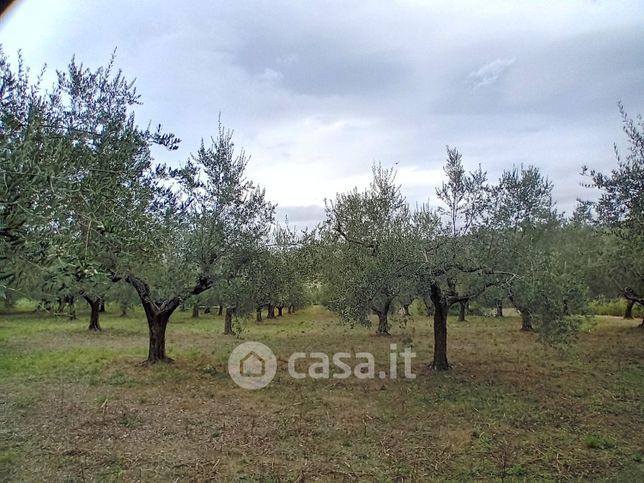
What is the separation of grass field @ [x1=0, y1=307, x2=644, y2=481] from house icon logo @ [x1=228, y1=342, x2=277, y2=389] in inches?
16.5

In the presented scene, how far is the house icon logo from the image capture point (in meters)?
12.1

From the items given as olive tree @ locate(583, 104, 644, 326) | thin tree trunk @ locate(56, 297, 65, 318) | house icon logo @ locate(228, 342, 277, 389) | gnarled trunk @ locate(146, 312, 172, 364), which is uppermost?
olive tree @ locate(583, 104, 644, 326)

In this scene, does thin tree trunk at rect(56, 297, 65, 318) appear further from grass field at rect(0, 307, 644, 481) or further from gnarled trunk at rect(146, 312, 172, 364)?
gnarled trunk at rect(146, 312, 172, 364)

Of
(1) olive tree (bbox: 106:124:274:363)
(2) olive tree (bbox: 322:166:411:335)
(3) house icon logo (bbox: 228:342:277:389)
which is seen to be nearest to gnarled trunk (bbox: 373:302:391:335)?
(2) olive tree (bbox: 322:166:411:335)

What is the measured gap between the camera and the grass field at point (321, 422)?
6.27m

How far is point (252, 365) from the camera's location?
1459 cm

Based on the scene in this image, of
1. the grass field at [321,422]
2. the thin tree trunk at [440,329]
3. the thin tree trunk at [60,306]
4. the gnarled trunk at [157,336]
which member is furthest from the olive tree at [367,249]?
the thin tree trunk at [60,306]

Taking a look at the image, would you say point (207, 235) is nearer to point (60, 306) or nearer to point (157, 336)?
point (157, 336)

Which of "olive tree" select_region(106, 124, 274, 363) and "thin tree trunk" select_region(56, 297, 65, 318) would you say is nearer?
"thin tree trunk" select_region(56, 297, 65, 318)

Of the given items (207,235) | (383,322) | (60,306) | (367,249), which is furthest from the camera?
(383,322)

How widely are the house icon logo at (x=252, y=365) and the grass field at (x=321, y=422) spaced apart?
1.38 ft

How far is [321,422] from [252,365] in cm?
664

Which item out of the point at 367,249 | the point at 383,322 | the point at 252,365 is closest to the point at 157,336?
the point at 252,365

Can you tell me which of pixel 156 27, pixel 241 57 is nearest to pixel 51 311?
pixel 156 27
